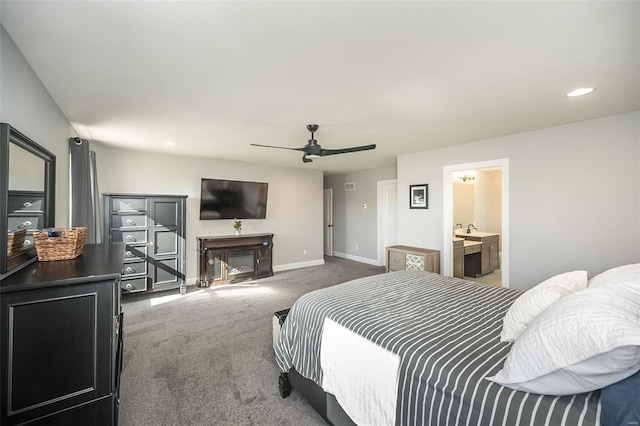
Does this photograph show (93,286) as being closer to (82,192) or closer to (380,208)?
(82,192)

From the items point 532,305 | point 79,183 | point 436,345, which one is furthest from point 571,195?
point 79,183

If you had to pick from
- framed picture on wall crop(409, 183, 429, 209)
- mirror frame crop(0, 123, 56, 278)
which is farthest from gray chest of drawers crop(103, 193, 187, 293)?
framed picture on wall crop(409, 183, 429, 209)

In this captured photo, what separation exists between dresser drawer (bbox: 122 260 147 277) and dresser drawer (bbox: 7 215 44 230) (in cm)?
262

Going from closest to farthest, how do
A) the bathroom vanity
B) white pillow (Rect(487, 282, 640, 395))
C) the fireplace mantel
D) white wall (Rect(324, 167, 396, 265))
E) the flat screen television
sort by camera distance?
1. white pillow (Rect(487, 282, 640, 395))
2. the fireplace mantel
3. the flat screen television
4. the bathroom vanity
5. white wall (Rect(324, 167, 396, 265))

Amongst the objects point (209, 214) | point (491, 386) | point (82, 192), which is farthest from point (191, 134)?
point (491, 386)

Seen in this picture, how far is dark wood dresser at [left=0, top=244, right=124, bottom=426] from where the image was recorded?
3.52 feet

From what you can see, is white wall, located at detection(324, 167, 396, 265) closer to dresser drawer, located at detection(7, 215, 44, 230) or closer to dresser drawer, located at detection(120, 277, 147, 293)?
dresser drawer, located at detection(120, 277, 147, 293)

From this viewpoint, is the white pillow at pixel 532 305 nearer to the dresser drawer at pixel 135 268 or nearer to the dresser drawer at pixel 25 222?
the dresser drawer at pixel 25 222

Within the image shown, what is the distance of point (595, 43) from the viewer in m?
1.65

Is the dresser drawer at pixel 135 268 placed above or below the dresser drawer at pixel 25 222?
below

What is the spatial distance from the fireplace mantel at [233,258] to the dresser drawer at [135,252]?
0.89 metres

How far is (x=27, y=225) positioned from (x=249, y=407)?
5.99 feet

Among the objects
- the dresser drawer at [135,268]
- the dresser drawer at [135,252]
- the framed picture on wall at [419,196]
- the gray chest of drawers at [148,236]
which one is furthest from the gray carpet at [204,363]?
the framed picture on wall at [419,196]

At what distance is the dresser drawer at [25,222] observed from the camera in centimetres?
137
